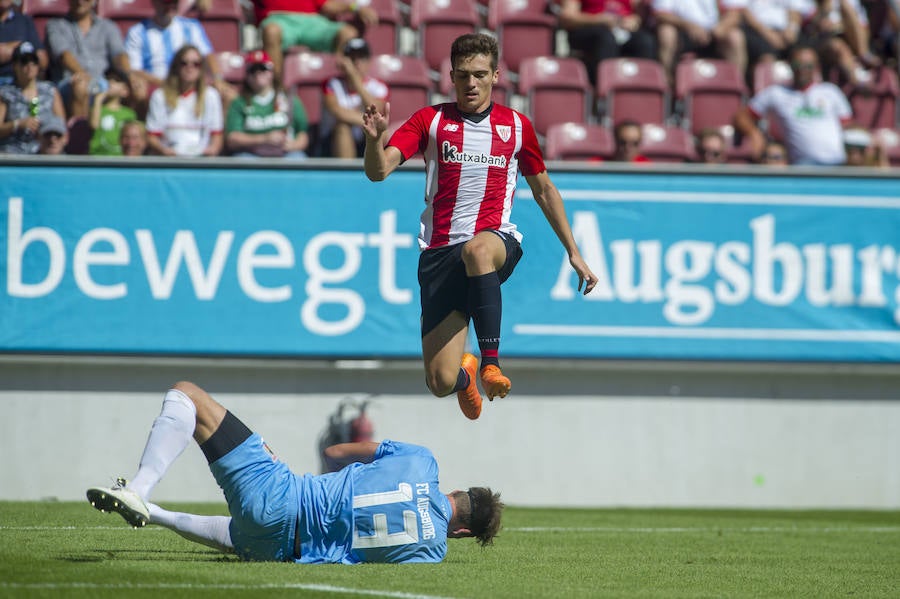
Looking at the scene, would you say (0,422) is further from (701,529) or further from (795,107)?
(795,107)

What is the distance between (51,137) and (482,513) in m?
6.41

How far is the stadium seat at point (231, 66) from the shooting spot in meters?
13.1

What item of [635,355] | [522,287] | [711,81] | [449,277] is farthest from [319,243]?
[711,81]

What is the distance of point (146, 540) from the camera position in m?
7.43

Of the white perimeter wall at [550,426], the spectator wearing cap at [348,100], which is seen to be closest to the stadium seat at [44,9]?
the spectator wearing cap at [348,100]

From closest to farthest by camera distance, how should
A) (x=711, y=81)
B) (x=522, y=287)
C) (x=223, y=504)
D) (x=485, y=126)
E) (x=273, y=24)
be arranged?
(x=485, y=126) → (x=223, y=504) → (x=522, y=287) → (x=273, y=24) → (x=711, y=81)

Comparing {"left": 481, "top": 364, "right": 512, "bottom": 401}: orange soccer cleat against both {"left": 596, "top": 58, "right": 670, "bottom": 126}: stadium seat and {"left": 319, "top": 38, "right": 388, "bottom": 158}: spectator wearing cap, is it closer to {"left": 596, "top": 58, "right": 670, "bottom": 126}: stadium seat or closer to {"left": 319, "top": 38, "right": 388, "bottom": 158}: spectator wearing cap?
{"left": 319, "top": 38, "right": 388, "bottom": 158}: spectator wearing cap

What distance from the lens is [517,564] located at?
680cm

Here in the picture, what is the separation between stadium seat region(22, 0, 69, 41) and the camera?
1292 centimetres

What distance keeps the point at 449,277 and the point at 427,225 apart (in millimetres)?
339

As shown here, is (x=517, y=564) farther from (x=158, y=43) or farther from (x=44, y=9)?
(x=44, y=9)

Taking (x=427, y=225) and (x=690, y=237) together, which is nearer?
(x=427, y=225)

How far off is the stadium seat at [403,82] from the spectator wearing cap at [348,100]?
0.50 meters

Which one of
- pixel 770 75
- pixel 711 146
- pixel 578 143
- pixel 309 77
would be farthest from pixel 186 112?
pixel 770 75
